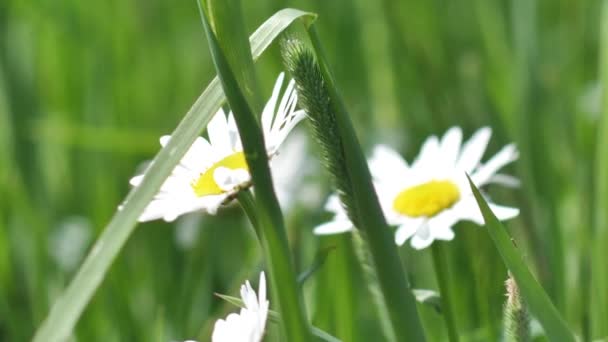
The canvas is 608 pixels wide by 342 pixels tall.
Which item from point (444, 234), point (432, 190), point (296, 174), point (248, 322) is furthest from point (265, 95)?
point (248, 322)

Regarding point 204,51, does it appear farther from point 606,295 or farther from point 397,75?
point 606,295

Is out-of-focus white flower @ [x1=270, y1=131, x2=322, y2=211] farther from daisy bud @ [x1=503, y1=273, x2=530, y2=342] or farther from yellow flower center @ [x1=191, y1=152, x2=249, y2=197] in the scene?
daisy bud @ [x1=503, y1=273, x2=530, y2=342]

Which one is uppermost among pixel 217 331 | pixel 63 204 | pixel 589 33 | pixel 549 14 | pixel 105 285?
pixel 549 14

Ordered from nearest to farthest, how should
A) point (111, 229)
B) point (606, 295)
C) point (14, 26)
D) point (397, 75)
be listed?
point (111, 229) < point (606, 295) < point (397, 75) < point (14, 26)

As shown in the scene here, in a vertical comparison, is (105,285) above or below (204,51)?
below

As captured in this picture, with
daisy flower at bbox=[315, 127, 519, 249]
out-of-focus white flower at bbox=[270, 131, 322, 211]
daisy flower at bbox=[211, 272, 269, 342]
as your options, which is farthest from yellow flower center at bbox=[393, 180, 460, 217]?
out-of-focus white flower at bbox=[270, 131, 322, 211]

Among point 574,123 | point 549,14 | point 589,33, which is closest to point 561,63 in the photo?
point 589,33

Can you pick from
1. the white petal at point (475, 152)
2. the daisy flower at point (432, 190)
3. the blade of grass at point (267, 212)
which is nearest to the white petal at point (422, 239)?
the daisy flower at point (432, 190)
